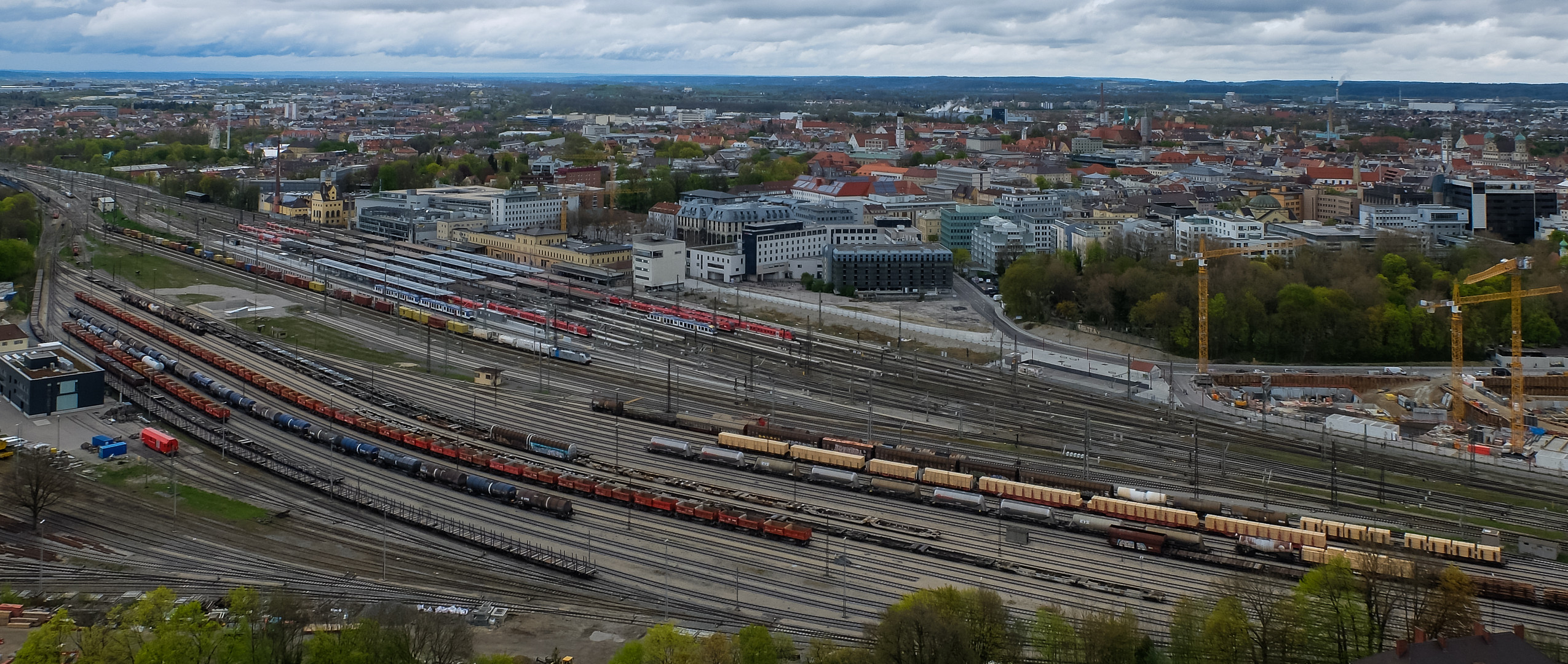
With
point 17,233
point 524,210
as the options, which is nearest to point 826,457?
point 524,210

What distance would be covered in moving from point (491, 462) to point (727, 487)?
6.41 metres

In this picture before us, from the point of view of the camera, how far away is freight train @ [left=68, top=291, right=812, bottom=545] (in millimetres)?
33062

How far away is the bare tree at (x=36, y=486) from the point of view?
32.2 m

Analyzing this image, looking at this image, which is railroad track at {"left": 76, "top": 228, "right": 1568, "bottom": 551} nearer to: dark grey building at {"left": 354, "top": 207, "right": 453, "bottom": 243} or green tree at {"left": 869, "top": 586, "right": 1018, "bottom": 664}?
green tree at {"left": 869, "top": 586, "right": 1018, "bottom": 664}

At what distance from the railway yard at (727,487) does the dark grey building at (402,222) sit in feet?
90.5

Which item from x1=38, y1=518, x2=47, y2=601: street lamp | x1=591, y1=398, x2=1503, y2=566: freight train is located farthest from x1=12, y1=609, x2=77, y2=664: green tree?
x1=591, y1=398, x2=1503, y2=566: freight train

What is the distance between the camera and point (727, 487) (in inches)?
1439

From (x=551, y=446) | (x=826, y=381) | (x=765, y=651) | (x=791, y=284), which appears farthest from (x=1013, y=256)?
(x=765, y=651)

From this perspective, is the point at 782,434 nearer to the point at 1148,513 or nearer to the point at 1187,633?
the point at 1148,513

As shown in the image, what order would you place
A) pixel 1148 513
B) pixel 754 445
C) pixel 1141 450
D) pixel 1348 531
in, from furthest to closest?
pixel 1141 450
pixel 754 445
pixel 1148 513
pixel 1348 531

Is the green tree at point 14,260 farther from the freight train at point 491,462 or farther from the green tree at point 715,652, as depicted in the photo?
the green tree at point 715,652

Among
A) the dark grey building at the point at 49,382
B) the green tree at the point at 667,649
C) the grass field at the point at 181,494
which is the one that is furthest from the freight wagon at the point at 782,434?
the dark grey building at the point at 49,382

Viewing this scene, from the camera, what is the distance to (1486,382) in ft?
161

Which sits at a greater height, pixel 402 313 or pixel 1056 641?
pixel 402 313
